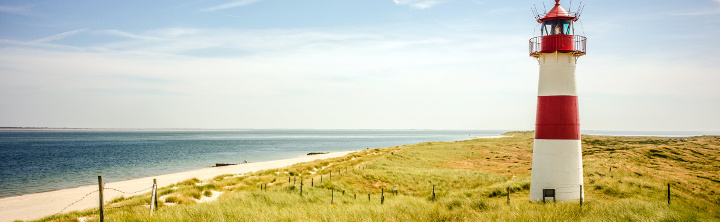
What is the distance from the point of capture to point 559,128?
13.0 meters

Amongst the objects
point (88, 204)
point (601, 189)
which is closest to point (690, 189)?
point (601, 189)

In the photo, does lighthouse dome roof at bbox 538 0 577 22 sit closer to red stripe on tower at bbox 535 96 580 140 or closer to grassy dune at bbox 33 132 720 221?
red stripe on tower at bbox 535 96 580 140

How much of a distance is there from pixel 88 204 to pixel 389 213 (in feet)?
75.8

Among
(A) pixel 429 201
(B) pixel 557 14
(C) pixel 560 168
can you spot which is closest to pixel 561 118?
(C) pixel 560 168

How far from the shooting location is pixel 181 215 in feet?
35.2

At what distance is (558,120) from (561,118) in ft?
0.36

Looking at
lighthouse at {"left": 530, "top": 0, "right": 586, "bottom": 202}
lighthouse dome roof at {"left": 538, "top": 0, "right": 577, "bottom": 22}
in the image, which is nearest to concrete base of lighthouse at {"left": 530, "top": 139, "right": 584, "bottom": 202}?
lighthouse at {"left": 530, "top": 0, "right": 586, "bottom": 202}

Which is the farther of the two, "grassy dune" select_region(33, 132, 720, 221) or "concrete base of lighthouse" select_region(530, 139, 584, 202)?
"concrete base of lighthouse" select_region(530, 139, 584, 202)

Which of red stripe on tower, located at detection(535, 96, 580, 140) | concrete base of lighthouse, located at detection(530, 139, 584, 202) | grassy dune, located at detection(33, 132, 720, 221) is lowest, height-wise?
grassy dune, located at detection(33, 132, 720, 221)

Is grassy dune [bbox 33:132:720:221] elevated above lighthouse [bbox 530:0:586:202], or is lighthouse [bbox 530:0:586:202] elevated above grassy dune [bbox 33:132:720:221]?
lighthouse [bbox 530:0:586:202]

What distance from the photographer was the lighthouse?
13023mm

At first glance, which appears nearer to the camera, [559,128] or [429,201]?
[559,128]

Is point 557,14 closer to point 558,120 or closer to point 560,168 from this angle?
point 558,120

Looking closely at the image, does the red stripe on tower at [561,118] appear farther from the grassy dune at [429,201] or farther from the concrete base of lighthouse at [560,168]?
the grassy dune at [429,201]
